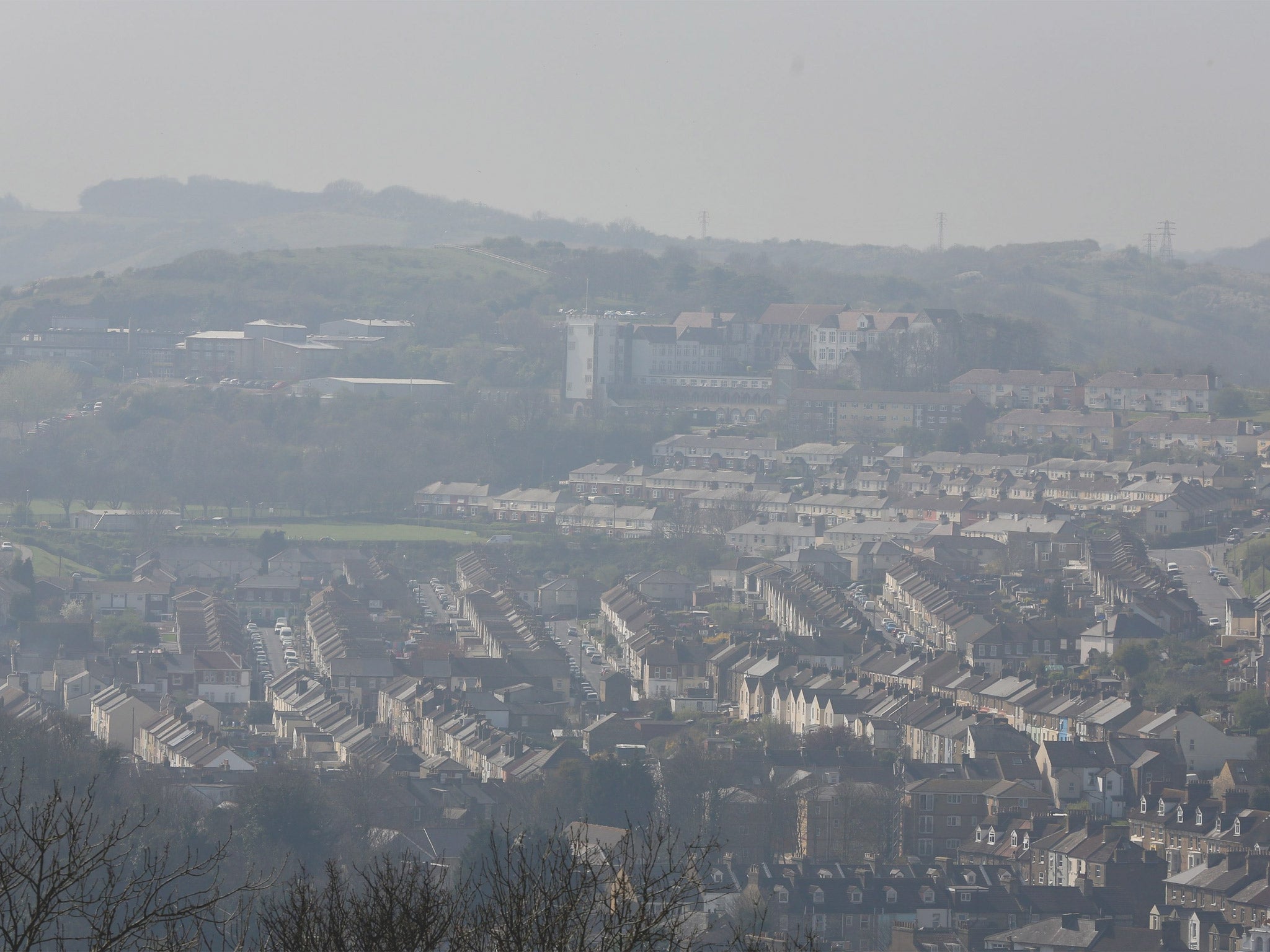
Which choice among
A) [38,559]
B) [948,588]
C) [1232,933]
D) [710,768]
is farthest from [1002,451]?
[1232,933]

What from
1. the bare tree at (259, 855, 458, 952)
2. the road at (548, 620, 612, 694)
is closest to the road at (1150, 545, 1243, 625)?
the road at (548, 620, 612, 694)

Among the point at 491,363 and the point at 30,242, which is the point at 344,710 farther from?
the point at 30,242

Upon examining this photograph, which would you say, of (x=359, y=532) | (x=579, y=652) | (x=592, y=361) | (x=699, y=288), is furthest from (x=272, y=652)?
(x=699, y=288)

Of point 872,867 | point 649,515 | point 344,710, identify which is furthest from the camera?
point 649,515

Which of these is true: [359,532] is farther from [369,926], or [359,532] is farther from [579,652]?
[369,926]

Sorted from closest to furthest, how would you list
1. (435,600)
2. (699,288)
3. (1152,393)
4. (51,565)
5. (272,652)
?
(272,652) → (435,600) → (51,565) → (1152,393) → (699,288)

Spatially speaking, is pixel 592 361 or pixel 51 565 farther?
pixel 592 361

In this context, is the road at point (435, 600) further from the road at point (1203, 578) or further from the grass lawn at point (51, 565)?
the road at point (1203, 578)
